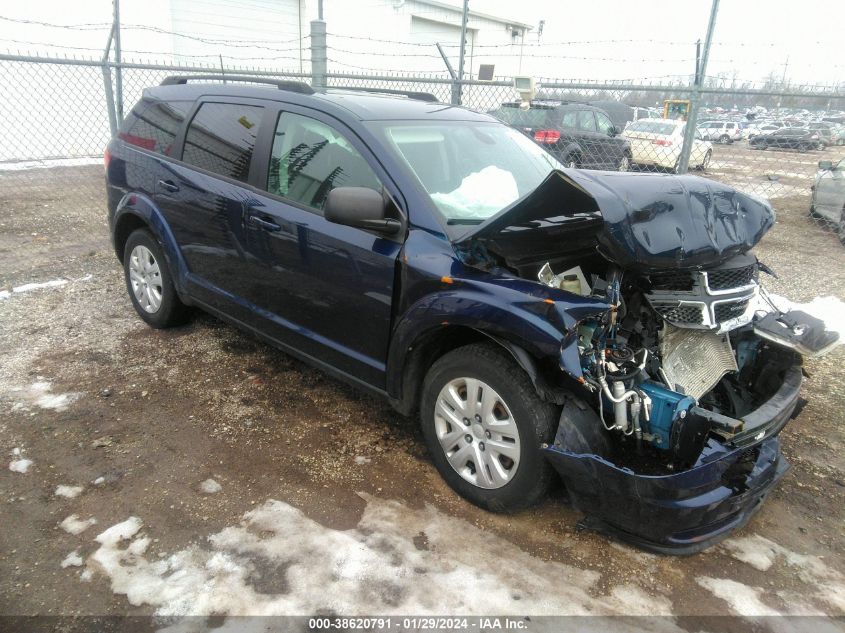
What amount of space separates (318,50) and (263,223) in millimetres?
5527

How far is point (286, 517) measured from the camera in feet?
9.39

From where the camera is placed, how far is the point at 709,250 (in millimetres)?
2730

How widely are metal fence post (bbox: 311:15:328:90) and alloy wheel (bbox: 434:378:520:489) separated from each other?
250 inches

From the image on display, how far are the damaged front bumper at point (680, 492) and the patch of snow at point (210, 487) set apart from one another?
64.2 inches

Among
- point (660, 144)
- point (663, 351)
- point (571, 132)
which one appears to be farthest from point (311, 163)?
point (660, 144)

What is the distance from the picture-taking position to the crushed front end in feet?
8.05

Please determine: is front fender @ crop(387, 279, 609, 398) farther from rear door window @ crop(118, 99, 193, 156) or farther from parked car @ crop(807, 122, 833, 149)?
parked car @ crop(807, 122, 833, 149)

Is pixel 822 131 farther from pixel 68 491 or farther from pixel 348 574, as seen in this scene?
pixel 68 491

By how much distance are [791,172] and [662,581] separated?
1747 cm

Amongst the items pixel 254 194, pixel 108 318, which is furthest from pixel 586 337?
pixel 108 318

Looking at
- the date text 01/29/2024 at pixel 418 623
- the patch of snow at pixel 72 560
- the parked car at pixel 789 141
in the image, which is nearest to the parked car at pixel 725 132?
the parked car at pixel 789 141

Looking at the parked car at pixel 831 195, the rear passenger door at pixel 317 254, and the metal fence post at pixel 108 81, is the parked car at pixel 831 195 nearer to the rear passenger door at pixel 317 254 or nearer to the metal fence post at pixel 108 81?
the rear passenger door at pixel 317 254

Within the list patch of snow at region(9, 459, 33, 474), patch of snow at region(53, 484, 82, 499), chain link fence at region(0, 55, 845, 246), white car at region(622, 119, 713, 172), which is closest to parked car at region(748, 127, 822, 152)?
chain link fence at region(0, 55, 845, 246)

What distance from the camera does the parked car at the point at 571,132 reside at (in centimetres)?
1102
